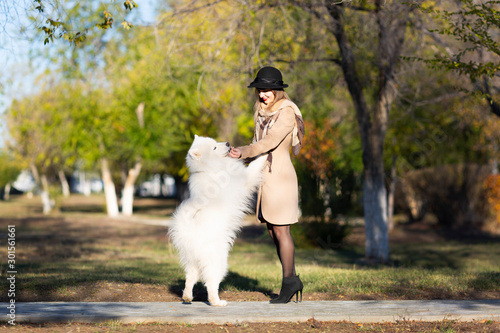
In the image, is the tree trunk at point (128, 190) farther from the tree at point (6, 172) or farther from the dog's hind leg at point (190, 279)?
the dog's hind leg at point (190, 279)

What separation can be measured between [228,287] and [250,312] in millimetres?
2001

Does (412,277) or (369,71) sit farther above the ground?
(369,71)

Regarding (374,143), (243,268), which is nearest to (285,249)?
(243,268)

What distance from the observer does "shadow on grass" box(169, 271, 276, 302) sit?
642 cm

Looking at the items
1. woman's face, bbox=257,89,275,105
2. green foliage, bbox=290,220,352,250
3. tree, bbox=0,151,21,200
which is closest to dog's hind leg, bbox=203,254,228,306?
woman's face, bbox=257,89,275,105

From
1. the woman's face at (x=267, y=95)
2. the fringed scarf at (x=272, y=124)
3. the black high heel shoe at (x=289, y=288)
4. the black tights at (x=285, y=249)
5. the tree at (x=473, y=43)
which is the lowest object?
the black high heel shoe at (x=289, y=288)

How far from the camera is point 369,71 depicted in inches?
483

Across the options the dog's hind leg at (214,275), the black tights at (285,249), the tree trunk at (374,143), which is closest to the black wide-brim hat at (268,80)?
the black tights at (285,249)

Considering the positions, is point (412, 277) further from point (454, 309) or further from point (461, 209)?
point (461, 209)

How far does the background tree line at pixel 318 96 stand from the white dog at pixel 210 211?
2.81 m

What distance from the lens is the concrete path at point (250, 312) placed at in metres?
4.69

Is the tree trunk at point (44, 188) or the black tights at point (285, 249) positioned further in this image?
the tree trunk at point (44, 188)

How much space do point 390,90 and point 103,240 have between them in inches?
405

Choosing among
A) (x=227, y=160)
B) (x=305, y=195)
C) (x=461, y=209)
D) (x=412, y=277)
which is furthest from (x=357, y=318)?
(x=461, y=209)
